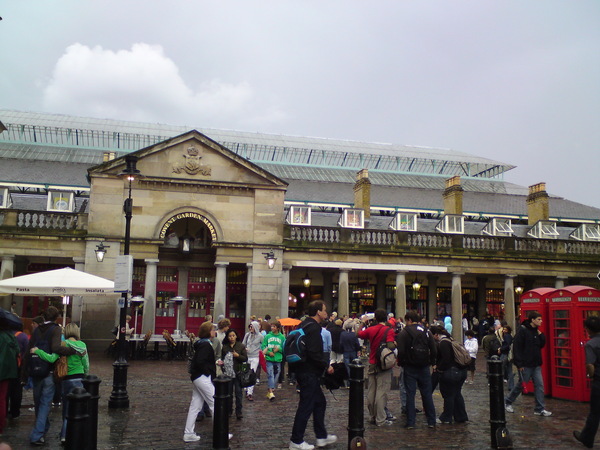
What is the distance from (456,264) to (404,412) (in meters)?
19.1

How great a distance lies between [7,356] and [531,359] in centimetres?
997

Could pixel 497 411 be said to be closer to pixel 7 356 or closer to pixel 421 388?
pixel 421 388

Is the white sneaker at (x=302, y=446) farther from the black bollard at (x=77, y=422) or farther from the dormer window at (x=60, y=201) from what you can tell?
the dormer window at (x=60, y=201)

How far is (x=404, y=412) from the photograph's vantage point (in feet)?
39.5

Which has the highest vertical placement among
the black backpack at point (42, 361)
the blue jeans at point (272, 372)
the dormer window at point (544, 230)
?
the dormer window at point (544, 230)

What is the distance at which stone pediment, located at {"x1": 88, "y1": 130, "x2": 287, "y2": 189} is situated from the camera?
1035 inches

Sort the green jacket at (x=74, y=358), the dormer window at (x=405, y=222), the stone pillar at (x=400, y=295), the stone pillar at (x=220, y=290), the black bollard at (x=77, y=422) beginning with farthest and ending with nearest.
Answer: the dormer window at (x=405, y=222) < the stone pillar at (x=400, y=295) < the stone pillar at (x=220, y=290) < the green jacket at (x=74, y=358) < the black bollard at (x=77, y=422)

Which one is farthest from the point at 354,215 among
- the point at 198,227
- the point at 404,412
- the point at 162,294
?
the point at 404,412

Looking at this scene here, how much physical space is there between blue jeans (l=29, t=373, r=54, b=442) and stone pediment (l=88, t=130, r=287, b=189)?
17.5m

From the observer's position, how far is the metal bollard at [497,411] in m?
8.86

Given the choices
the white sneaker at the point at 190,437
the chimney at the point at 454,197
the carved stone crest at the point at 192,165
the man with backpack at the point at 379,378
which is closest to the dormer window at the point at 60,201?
the carved stone crest at the point at 192,165

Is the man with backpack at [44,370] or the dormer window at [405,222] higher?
the dormer window at [405,222]

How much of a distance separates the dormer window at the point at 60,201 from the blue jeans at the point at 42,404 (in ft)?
63.5

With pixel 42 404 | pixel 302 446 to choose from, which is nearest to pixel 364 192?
pixel 302 446
